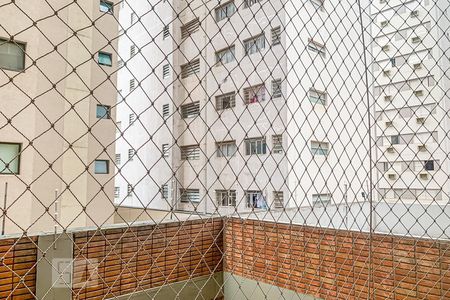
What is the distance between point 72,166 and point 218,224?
238cm

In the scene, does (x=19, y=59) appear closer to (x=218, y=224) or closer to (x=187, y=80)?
(x=218, y=224)

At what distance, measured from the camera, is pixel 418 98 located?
1.50 metres

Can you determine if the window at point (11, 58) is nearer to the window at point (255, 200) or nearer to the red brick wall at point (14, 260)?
the red brick wall at point (14, 260)

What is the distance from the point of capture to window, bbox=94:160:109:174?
577cm

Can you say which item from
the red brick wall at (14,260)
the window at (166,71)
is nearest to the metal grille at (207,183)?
the red brick wall at (14,260)

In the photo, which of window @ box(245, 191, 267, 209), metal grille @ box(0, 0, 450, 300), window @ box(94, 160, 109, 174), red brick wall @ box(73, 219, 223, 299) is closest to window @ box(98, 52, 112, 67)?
metal grille @ box(0, 0, 450, 300)

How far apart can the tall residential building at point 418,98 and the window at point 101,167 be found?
175 inches

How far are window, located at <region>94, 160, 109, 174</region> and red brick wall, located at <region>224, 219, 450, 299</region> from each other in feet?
9.52

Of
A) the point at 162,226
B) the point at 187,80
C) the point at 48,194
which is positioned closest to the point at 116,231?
the point at 162,226

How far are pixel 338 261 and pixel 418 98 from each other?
73.5 inches

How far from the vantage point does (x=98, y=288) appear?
126 inches

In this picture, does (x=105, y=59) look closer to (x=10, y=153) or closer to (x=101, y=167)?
(x=101, y=167)

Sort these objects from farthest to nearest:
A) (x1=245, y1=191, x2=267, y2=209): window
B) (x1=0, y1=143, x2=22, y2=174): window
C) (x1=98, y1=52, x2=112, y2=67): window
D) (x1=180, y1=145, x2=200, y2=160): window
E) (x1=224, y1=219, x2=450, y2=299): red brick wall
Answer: (x1=180, y1=145, x2=200, y2=160): window → (x1=245, y1=191, x2=267, y2=209): window → (x1=98, y1=52, x2=112, y2=67): window → (x1=0, y1=143, x2=22, y2=174): window → (x1=224, y1=219, x2=450, y2=299): red brick wall

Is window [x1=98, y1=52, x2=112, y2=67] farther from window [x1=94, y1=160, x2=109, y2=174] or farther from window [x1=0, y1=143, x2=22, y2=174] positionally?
window [x1=0, y1=143, x2=22, y2=174]
